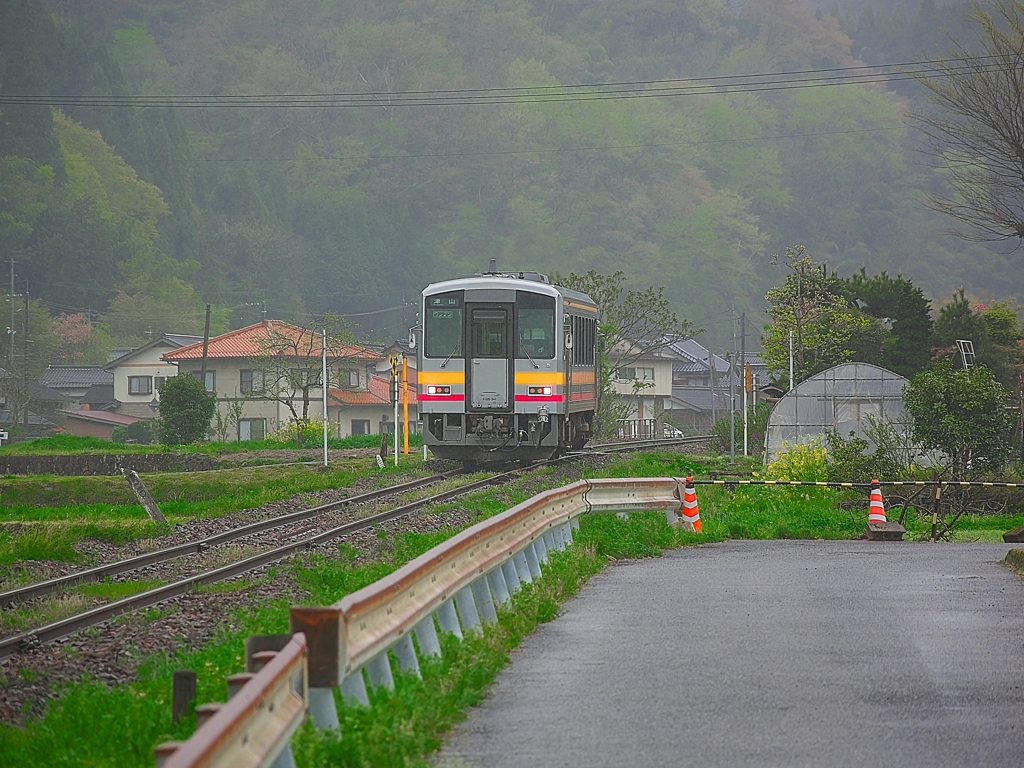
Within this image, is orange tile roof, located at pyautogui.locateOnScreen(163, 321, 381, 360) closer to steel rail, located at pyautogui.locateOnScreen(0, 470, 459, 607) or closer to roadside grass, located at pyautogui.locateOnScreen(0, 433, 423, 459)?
roadside grass, located at pyautogui.locateOnScreen(0, 433, 423, 459)

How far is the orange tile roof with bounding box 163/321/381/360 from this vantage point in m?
58.3

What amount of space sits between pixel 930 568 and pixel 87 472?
26.9m

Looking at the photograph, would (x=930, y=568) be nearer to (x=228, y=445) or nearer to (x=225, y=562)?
(x=225, y=562)

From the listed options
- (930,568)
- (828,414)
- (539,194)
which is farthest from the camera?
(539,194)

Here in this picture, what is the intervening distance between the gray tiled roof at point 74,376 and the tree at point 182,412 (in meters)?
30.8

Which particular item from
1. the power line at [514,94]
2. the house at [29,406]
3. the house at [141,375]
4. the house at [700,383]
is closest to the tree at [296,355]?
the house at [29,406]

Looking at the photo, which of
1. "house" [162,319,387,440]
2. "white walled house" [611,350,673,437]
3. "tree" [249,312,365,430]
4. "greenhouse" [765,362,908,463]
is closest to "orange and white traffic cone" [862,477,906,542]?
"greenhouse" [765,362,908,463]

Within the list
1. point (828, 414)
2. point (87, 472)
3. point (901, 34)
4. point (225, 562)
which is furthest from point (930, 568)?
point (901, 34)

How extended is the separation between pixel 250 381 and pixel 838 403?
124 ft

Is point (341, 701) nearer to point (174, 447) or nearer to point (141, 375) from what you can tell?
point (174, 447)

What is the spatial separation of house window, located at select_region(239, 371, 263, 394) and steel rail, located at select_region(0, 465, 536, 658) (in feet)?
141

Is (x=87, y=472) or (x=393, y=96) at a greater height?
(x=393, y=96)

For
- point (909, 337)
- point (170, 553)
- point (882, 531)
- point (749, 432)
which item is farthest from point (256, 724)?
point (909, 337)

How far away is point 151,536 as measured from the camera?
18.4 metres
